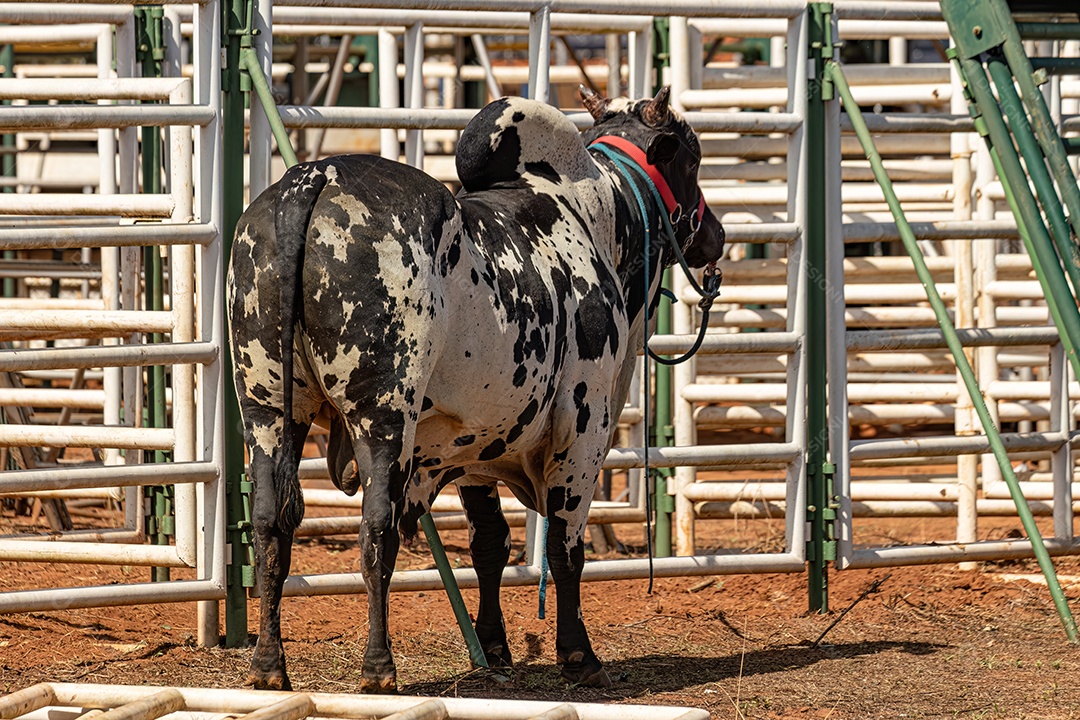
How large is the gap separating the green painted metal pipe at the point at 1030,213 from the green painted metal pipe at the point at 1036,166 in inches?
1.4

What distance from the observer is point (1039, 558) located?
5.85 metres

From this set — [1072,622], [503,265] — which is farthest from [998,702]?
[503,265]

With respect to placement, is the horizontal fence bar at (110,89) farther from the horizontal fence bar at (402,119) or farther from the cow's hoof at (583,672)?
the cow's hoof at (583,672)

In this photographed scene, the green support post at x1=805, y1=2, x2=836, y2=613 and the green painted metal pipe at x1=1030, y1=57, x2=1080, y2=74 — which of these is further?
the green support post at x1=805, y1=2, x2=836, y2=613

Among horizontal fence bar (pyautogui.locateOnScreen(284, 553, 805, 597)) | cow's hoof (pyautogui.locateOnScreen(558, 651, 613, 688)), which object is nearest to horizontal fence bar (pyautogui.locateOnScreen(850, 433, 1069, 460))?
horizontal fence bar (pyautogui.locateOnScreen(284, 553, 805, 597))

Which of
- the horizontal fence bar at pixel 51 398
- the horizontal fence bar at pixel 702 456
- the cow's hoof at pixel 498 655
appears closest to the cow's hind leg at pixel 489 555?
the cow's hoof at pixel 498 655

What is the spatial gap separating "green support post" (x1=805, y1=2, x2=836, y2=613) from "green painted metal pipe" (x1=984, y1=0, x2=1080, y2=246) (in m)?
1.27

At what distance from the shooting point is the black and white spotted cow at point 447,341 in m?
4.11

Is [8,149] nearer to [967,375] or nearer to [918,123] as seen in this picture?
[918,123]

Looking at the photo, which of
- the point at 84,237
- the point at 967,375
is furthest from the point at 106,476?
the point at 967,375

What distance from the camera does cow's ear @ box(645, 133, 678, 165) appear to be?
212 inches

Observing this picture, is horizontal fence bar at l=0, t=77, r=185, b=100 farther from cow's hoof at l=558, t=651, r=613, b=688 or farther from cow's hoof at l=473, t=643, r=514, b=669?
cow's hoof at l=558, t=651, r=613, b=688

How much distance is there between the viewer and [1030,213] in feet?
16.7

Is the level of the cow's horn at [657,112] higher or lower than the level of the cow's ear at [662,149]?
higher
